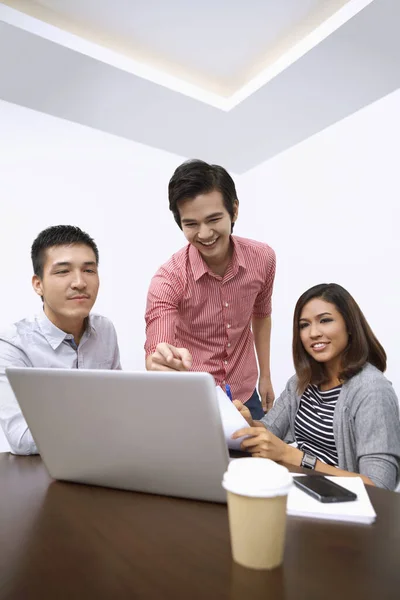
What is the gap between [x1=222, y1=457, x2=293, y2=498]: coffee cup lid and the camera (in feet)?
1.61

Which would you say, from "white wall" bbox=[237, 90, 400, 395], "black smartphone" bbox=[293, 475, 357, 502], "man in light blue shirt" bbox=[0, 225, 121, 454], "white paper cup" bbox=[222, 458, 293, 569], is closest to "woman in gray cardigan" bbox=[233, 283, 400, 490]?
"black smartphone" bbox=[293, 475, 357, 502]

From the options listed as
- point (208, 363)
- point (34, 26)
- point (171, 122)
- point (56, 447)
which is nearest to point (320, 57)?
point (171, 122)

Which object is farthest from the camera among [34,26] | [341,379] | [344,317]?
[34,26]

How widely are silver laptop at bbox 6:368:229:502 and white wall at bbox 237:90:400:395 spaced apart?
2306 mm

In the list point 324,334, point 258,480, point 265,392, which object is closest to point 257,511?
point 258,480

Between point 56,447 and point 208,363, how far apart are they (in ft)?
3.76

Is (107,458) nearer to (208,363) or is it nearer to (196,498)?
(196,498)

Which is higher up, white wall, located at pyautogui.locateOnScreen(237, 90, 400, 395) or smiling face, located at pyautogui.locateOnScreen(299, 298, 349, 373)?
white wall, located at pyautogui.locateOnScreen(237, 90, 400, 395)

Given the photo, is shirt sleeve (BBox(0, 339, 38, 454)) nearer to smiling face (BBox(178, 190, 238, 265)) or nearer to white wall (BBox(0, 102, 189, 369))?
smiling face (BBox(178, 190, 238, 265))

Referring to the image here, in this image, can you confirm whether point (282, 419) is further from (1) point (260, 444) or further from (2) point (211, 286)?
(1) point (260, 444)

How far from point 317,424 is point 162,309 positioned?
0.69m

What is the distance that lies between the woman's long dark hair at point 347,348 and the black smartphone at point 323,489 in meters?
0.87

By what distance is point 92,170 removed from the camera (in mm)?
3262

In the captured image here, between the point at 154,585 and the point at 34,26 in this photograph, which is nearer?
the point at 154,585
